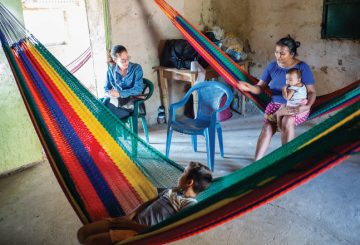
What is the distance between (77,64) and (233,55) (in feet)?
7.29

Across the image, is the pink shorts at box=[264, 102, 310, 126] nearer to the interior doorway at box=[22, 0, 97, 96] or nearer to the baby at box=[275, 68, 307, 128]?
the baby at box=[275, 68, 307, 128]

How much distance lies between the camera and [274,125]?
8.20 ft

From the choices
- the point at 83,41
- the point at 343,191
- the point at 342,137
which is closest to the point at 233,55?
the point at 343,191

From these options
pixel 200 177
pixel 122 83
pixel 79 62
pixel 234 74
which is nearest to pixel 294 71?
pixel 234 74

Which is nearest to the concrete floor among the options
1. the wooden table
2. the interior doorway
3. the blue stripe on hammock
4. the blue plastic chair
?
the blue plastic chair

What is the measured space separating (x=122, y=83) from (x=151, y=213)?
157 centimetres

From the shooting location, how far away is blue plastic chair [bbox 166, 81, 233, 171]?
2.53 meters

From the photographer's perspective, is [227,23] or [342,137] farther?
[227,23]

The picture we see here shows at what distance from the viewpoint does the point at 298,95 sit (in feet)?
7.50

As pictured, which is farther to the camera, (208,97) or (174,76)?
(174,76)

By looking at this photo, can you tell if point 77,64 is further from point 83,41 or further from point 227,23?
point 227,23

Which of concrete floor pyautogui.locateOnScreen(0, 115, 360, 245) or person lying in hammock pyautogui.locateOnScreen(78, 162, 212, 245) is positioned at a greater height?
person lying in hammock pyautogui.locateOnScreen(78, 162, 212, 245)

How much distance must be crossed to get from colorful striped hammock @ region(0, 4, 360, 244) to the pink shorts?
0.99 m

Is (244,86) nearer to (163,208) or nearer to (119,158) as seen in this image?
(119,158)
